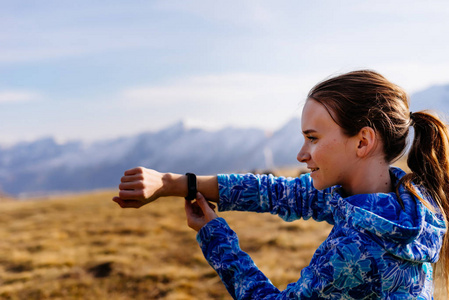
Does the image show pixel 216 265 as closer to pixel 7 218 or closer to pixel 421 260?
pixel 421 260

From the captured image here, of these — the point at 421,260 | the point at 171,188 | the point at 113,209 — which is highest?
the point at 171,188

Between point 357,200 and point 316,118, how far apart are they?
43cm

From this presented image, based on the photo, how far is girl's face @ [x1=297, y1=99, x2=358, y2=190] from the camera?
1.89 metres

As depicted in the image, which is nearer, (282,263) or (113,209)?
(282,263)

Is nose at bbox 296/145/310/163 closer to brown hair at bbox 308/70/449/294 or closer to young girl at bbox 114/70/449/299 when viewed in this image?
young girl at bbox 114/70/449/299

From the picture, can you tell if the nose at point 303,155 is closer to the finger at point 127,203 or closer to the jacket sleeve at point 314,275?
the jacket sleeve at point 314,275

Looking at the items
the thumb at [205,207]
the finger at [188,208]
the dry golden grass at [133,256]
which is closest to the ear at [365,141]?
the thumb at [205,207]

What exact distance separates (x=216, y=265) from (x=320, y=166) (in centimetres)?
69

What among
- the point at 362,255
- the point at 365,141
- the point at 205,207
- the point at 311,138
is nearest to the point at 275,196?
the point at 205,207

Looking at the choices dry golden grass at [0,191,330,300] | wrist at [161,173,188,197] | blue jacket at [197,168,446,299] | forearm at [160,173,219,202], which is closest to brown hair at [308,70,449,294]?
blue jacket at [197,168,446,299]

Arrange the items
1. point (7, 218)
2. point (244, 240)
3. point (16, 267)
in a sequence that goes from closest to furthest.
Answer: point (16, 267)
point (244, 240)
point (7, 218)

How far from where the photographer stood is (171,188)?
241cm

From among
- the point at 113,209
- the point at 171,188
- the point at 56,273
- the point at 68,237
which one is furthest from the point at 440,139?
the point at 113,209

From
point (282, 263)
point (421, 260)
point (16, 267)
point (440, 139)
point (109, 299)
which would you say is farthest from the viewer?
point (16, 267)
